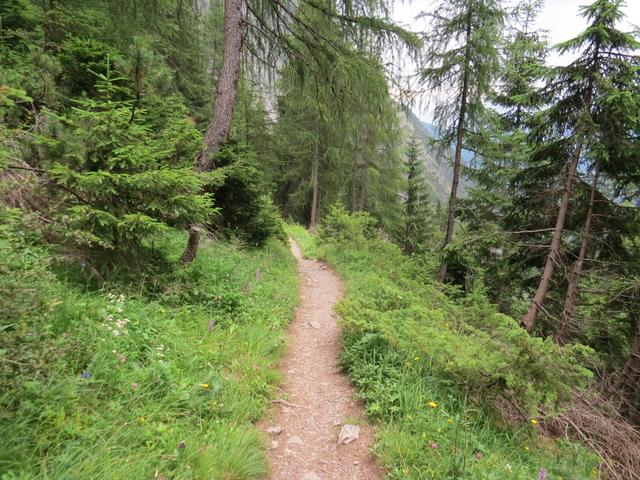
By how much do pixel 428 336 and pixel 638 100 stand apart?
20.5ft

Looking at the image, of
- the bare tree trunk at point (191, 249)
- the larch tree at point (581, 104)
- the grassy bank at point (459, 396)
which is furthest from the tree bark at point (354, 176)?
the grassy bank at point (459, 396)

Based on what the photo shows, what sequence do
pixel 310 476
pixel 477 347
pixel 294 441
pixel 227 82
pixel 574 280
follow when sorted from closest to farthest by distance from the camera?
pixel 310 476
pixel 294 441
pixel 477 347
pixel 227 82
pixel 574 280

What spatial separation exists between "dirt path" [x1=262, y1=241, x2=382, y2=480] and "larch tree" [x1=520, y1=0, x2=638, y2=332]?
536cm

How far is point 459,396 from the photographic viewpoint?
399 cm

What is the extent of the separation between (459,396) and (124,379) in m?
3.80

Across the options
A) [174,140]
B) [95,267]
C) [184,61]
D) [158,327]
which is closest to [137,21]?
[174,140]

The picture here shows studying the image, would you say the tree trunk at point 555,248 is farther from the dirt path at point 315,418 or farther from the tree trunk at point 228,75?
the tree trunk at point 228,75

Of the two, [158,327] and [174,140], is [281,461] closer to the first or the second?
[158,327]

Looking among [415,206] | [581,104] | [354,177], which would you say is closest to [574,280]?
[581,104]

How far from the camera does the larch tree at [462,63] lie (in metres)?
10.1

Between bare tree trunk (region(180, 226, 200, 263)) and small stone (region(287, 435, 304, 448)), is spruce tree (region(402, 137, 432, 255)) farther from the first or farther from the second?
small stone (region(287, 435, 304, 448))

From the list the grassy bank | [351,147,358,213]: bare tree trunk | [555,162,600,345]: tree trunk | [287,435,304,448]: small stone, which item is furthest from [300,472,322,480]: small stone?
[351,147,358,213]: bare tree trunk

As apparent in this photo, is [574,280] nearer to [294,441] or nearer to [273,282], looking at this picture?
[273,282]

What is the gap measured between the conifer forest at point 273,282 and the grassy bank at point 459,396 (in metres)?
0.03
